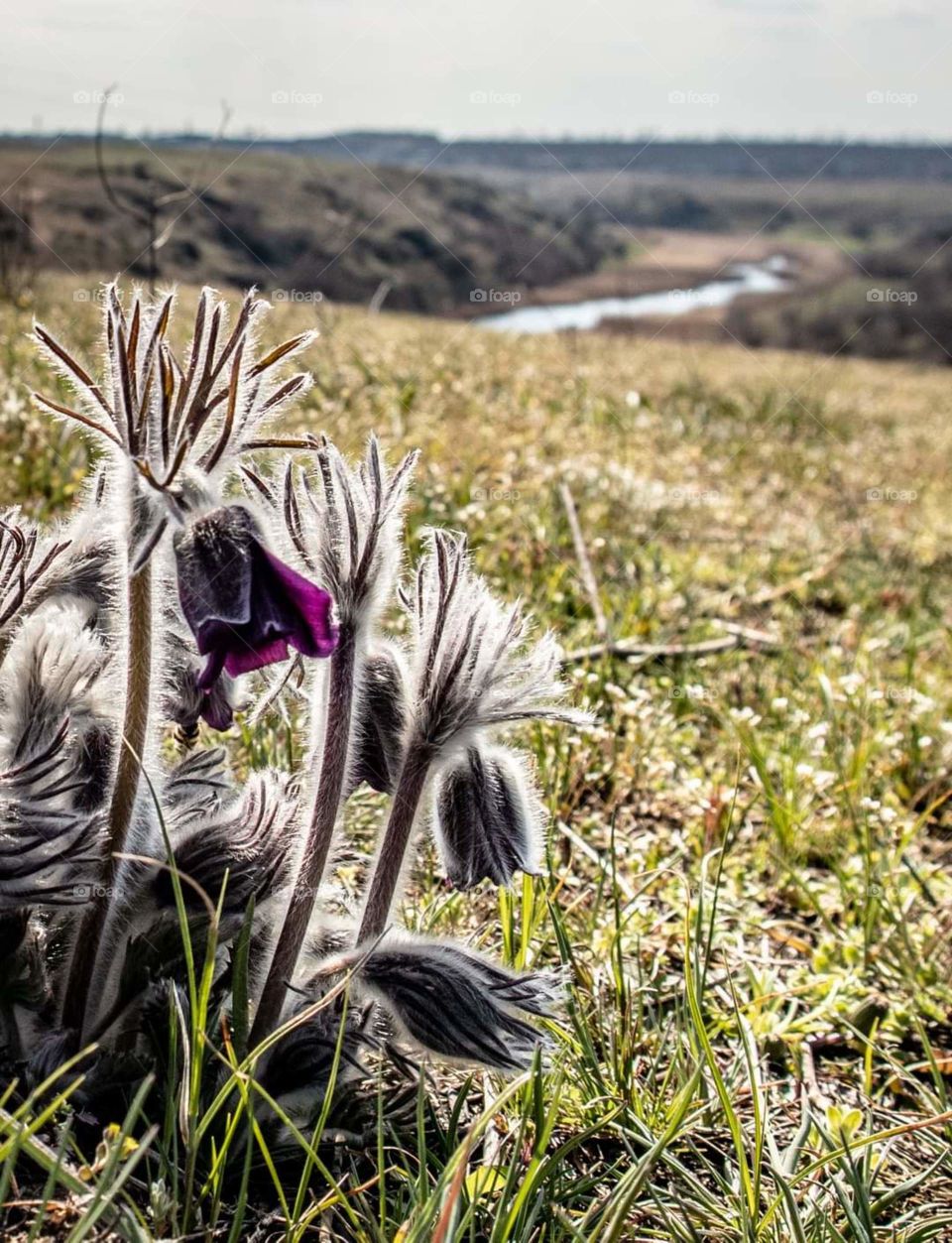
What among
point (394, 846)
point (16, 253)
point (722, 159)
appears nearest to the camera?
point (394, 846)

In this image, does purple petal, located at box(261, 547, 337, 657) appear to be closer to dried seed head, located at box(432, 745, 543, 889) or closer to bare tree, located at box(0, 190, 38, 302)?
dried seed head, located at box(432, 745, 543, 889)

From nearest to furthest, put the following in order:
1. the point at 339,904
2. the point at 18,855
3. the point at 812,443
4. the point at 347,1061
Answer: the point at 18,855, the point at 347,1061, the point at 339,904, the point at 812,443

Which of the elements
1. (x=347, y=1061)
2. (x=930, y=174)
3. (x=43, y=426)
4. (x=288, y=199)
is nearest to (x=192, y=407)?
(x=347, y=1061)

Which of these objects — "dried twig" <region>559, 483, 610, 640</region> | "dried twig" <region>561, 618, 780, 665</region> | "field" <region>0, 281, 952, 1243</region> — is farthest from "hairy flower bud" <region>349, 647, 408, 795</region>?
"dried twig" <region>559, 483, 610, 640</region>

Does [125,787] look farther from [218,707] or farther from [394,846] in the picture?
[394,846]

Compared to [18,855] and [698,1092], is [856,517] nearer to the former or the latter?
[698,1092]

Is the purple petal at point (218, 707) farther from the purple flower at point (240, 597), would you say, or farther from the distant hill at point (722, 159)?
the distant hill at point (722, 159)

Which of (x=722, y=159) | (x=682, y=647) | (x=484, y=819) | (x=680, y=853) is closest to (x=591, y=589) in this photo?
(x=682, y=647)
